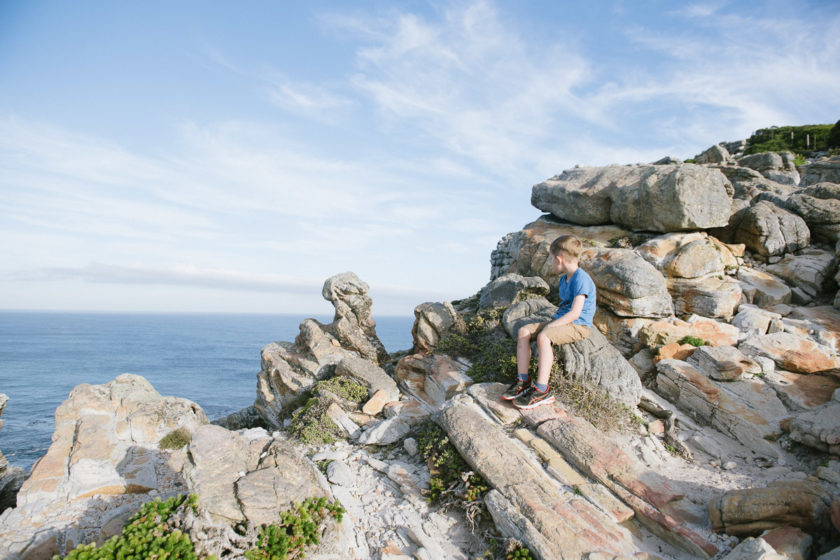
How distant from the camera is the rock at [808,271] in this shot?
1471 cm

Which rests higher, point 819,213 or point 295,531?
point 819,213

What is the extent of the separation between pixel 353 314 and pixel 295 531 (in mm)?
10666

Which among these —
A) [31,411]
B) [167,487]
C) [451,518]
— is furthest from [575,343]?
[31,411]

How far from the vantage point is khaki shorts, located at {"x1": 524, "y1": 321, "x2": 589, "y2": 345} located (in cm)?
934

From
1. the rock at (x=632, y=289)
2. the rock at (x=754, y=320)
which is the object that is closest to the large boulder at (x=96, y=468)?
the rock at (x=632, y=289)

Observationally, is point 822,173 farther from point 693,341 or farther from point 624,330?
point 624,330

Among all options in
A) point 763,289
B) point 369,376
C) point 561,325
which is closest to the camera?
point 561,325

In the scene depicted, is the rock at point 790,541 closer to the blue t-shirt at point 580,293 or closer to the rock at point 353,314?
the blue t-shirt at point 580,293

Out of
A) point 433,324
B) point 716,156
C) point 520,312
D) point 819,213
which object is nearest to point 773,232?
point 819,213

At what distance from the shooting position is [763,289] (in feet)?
47.0

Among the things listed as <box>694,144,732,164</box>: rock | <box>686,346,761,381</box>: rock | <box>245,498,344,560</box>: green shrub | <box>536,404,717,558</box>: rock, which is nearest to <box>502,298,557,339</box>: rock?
<box>536,404,717,558</box>: rock

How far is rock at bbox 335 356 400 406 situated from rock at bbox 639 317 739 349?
→ 7.81 m

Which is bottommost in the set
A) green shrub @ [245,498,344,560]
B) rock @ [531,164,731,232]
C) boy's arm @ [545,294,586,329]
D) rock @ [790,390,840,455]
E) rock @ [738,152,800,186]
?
green shrub @ [245,498,344,560]

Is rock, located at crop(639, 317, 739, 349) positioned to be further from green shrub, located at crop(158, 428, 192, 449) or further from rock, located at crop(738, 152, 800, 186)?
rock, located at crop(738, 152, 800, 186)
